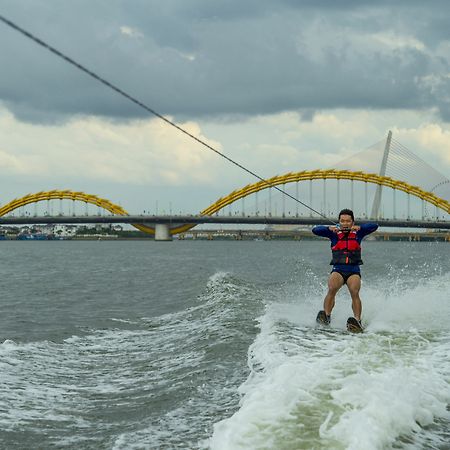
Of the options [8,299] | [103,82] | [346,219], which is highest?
[103,82]

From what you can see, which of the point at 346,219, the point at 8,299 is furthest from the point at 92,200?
the point at 346,219

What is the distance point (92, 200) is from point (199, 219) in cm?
3939

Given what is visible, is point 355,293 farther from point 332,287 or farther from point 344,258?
point 344,258

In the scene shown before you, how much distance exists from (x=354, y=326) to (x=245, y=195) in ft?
351

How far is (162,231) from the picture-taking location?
4284 inches

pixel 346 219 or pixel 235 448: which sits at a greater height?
pixel 346 219

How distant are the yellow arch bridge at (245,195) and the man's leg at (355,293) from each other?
323 ft

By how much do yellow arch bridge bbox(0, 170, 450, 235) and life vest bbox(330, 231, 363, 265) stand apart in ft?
322

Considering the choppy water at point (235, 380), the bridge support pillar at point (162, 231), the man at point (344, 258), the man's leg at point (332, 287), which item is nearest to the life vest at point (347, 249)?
the man at point (344, 258)

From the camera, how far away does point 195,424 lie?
525cm

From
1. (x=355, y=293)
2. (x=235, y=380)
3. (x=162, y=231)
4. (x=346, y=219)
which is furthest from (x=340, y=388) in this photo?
(x=162, y=231)

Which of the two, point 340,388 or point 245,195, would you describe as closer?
point 340,388

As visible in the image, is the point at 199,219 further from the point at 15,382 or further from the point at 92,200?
the point at 15,382

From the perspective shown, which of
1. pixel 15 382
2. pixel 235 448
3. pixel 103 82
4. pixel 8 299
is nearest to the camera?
pixel 235 448
